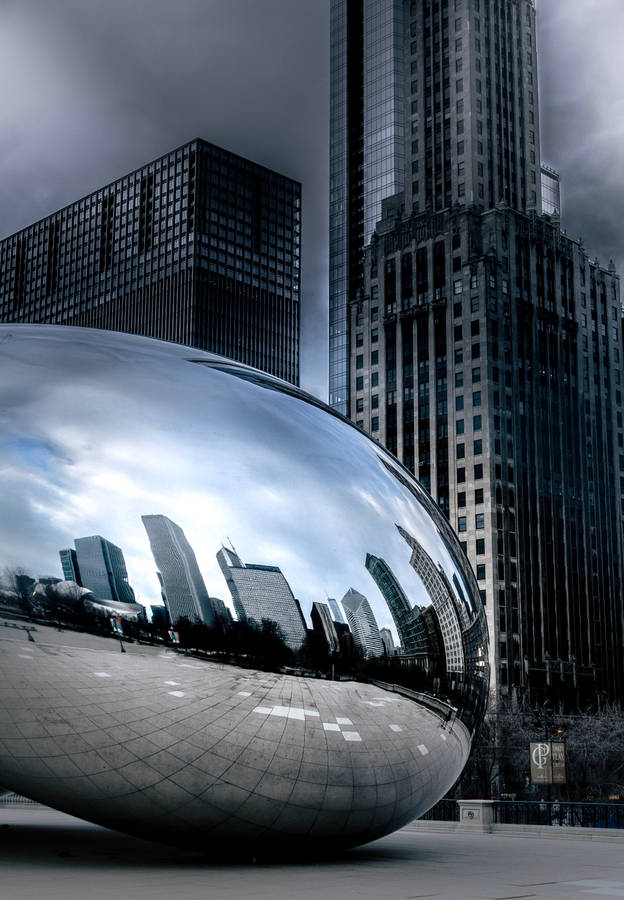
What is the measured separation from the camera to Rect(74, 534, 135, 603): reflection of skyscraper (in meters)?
8.88

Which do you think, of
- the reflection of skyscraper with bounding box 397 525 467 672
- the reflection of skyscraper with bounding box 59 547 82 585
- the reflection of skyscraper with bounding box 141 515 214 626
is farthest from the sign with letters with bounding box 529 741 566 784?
the reflection of skyscraper with bounding box 59 547 82 585

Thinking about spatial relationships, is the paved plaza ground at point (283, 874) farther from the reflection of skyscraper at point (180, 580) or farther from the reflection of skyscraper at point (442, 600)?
the reflection of skyscraper at point (180, 580)

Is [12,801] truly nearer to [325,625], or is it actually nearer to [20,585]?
[20,585]

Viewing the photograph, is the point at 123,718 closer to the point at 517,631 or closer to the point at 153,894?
the point at 153,894

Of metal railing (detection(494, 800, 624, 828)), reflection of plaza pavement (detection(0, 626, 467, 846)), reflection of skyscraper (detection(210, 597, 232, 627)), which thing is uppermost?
reflection of skyscraper (detection(210, 597, 232, 627))

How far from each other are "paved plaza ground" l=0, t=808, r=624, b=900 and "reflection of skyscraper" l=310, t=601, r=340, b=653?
1957 millimetres

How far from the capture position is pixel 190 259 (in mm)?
150500

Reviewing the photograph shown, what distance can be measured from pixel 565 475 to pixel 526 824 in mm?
88697

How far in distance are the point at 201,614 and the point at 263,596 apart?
54 centimetres

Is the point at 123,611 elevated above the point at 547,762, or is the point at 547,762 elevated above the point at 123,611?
the point at 123,611

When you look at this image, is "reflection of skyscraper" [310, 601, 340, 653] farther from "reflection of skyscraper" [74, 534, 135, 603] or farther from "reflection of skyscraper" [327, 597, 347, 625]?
"reflection of skyscraper" [74, 534, 135, 603]

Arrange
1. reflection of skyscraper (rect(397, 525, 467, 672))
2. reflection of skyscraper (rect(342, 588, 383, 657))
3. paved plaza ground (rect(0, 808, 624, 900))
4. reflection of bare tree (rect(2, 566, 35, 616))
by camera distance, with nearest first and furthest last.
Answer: paved plaza ground (rect(0, 808, 624, 900)), reflection of bare tree (rect(2, 566, 35, 616)), reflection of skyscraper (rect(342, 588, 383, 657)), reflection of skyscraper (rect(397, 525, 467, 672))

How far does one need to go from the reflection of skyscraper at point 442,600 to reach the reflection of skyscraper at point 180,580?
220 cm

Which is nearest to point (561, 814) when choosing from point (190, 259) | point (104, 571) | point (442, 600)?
point (442, 600)
